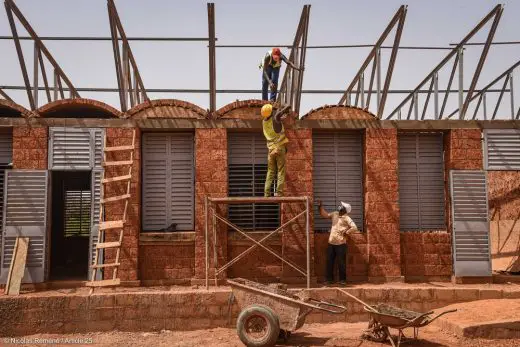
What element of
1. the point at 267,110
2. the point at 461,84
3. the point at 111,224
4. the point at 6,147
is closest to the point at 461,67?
the point at 461,84

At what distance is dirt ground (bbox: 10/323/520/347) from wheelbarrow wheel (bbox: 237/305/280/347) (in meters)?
0.51

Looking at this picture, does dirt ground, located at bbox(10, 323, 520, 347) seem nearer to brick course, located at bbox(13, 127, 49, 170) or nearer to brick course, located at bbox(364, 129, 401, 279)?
brick course, located at bbox(364, 129, 401, 279)

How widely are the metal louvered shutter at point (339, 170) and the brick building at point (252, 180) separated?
0.02 meters

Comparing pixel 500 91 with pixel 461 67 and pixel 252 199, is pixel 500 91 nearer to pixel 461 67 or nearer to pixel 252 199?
pixel 461 67

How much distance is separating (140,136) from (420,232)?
600 centimetres

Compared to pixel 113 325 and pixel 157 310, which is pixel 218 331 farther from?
pixel 113 325

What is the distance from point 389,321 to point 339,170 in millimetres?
4157

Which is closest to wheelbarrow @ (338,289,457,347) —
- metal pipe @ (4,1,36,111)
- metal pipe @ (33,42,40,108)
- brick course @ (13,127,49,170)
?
brick course @ (13,127,49,170)

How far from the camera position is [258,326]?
25.4 feet

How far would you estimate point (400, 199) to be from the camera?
11.0m

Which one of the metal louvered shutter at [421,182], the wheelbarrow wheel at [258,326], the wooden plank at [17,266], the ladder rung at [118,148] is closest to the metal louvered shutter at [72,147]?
the ladder rung at [118,148]

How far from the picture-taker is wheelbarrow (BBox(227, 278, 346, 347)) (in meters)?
7.56

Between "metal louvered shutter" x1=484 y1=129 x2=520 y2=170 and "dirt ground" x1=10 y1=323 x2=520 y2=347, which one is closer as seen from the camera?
"dirt ground" x1=10 y1=323 x2=520 y2=347

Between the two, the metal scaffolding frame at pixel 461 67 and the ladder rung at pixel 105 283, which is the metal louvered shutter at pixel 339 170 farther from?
the ladder rung at pixel 105 283
